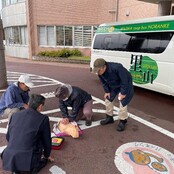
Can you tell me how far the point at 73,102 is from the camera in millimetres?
3871

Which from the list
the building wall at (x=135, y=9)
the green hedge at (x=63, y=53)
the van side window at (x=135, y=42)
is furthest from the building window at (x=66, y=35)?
the van side window at (x=135, y=42)

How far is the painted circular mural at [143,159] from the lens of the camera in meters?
2.90

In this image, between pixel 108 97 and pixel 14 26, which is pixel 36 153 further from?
pixel 14 26

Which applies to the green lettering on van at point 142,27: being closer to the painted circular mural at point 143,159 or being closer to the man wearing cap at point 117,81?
the man wearing cap at point 117,81

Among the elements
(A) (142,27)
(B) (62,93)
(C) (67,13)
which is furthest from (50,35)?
(B) (62,93)

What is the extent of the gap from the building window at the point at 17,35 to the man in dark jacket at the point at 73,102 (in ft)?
51.3

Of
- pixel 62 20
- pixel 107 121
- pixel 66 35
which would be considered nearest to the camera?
pixel 107 121

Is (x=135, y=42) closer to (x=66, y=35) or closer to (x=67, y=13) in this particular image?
(x=66, y=35)

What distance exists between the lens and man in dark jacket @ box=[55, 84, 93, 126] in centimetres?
356

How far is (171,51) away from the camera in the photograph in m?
5.50

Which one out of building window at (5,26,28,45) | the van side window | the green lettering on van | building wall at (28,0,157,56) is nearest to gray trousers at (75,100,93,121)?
the van side window

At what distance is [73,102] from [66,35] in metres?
13.8

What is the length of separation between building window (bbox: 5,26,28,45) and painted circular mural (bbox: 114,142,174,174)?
16.9 meters

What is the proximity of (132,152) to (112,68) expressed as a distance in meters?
1.57
